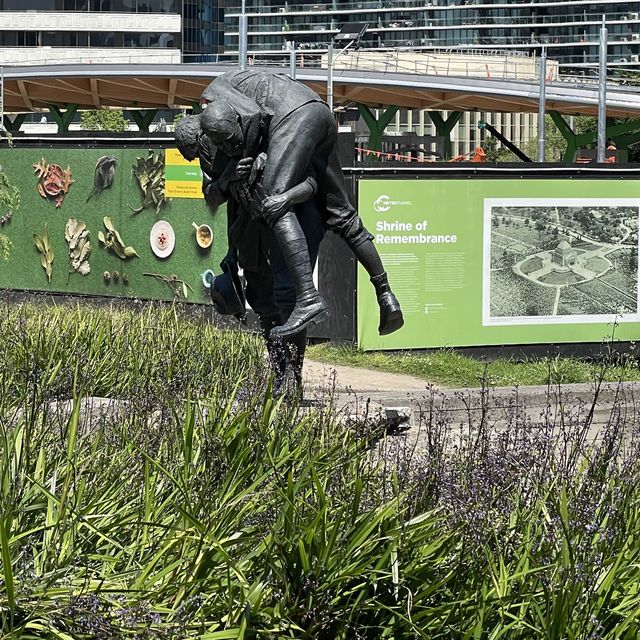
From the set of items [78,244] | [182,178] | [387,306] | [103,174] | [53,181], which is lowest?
[78,244]

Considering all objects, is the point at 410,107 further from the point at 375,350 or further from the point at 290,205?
the point at 290,205

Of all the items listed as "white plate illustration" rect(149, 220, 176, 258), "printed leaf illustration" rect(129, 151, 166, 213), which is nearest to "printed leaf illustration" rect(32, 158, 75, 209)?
"printed leaf illustration" rect(129, 151, 166, 213)

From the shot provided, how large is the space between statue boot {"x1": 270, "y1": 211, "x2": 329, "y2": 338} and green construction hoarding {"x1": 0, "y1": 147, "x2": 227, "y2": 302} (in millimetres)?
8275

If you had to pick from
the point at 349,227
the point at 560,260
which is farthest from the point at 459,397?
the point at 560,260

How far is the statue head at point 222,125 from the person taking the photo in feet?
25.3

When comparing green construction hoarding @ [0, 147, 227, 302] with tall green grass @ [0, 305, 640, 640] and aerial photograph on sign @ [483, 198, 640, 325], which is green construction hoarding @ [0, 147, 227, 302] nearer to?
aerial photograph on sign @ [483, 198, 640, 325]

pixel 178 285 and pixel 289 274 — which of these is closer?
pixel 289 274

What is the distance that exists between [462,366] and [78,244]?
5900 millimetres

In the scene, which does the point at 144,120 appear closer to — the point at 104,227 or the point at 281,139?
the point at 104,227

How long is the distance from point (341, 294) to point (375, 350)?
0.68m

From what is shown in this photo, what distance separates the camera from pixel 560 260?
48.9ft

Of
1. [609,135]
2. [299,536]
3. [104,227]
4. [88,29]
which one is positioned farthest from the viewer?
[88,29]

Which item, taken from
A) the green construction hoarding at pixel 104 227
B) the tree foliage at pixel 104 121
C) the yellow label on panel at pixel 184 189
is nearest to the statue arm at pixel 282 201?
the green construction hoarding at pixel 104 227

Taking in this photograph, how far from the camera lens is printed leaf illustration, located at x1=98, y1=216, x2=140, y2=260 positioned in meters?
17.1
